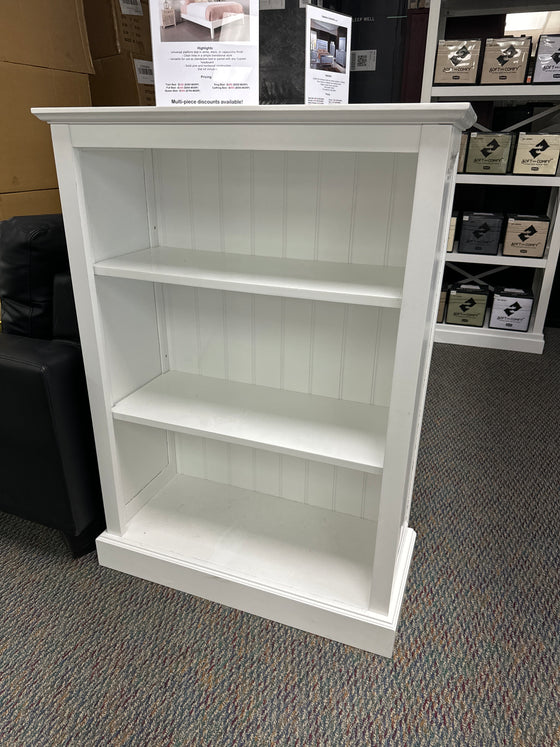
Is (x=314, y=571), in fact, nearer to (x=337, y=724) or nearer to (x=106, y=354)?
(x=337, y=724)

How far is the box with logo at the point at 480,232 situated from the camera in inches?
121

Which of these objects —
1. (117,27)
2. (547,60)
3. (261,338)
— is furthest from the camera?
(547,60)

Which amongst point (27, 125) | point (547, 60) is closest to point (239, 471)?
point (27, 125)

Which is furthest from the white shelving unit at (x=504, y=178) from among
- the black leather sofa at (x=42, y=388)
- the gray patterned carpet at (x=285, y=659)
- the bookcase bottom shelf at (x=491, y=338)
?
the black leather sofa at (x=42, y=388)

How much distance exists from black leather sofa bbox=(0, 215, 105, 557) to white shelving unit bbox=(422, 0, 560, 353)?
2275 mm

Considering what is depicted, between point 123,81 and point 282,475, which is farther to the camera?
point 123,81

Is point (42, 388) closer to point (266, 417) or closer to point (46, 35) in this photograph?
point (266, 417)

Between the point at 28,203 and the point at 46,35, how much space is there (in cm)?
69

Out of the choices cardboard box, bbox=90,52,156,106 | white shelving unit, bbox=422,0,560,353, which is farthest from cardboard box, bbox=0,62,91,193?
white shelving unit, bbox=422,0,560,353

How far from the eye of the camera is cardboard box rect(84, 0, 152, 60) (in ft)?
7.94

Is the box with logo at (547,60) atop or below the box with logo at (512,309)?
atop

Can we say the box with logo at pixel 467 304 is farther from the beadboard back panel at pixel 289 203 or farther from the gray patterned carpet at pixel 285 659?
the beadboard back panel at pixel 289 203

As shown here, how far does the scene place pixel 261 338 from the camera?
1.57 metres

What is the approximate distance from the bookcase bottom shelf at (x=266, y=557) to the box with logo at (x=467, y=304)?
197cm
